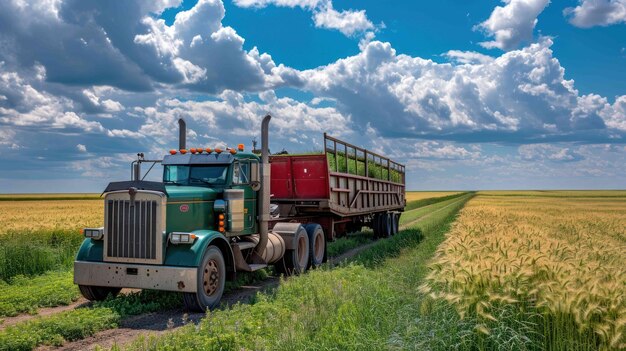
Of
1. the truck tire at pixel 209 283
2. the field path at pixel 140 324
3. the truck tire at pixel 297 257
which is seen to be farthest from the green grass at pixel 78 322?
the truck tire at pixel 297 257

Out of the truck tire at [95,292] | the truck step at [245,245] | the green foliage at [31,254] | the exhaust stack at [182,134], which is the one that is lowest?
the truck tire at [95,292]

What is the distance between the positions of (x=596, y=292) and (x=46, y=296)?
382 inches

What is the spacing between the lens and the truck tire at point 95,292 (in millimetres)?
9711

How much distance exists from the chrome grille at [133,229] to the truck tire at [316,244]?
18.0 ft

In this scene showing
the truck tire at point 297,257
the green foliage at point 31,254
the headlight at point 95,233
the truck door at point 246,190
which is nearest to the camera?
the headlight at point 95,233

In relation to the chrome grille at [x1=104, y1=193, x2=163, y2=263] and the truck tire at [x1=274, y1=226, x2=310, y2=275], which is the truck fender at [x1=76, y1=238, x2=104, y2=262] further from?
the truck tire at [x1=274, y1=226, x2=310, y2=275]

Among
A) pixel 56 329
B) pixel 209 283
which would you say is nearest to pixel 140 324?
pixel 56 329

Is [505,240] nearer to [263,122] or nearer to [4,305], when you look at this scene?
[263,122]

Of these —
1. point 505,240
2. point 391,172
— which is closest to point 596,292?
point 505,240

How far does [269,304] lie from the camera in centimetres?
830

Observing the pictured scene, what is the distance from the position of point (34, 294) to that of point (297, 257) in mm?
→ 5888

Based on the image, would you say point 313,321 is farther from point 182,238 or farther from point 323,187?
point 323,187

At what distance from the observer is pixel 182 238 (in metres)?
9.02

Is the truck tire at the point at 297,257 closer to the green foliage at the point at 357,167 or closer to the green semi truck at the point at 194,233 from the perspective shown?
the green semi truck at the point at 194,233
